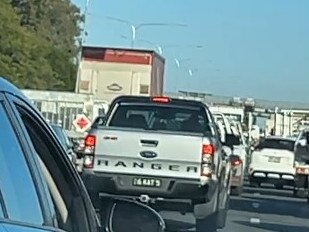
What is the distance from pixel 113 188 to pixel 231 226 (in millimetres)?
4678

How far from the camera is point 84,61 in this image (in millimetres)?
42688

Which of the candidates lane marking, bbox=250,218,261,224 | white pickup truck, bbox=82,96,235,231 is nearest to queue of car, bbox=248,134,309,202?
lane marking, bbox=250,218,261,224

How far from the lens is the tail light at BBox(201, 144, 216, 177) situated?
15.8 meters

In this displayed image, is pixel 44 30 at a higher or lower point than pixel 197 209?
higher

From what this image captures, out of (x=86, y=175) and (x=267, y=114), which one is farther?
(x=267, y=114)

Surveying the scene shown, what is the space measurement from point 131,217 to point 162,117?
12566 millimetres

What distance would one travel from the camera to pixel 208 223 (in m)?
17.0

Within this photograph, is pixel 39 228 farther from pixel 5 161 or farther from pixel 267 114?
pixel 267 114

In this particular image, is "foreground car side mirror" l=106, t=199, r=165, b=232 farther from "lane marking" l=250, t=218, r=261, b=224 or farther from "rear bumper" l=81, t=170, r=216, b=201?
"lane marking" l=250, t=218, r=261, b=224

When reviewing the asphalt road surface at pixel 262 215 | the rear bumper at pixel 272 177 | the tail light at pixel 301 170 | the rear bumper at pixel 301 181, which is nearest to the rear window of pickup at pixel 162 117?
the asphalt road surface at pixel 262 215

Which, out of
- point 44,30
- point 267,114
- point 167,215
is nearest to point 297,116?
point 267,114

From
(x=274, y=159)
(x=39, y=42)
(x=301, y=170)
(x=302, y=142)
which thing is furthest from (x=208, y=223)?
(x=39, y=42)

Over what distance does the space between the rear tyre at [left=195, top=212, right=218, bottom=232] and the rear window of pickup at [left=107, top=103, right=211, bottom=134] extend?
4.09 ft

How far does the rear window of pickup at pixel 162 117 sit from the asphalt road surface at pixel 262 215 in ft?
6.42
